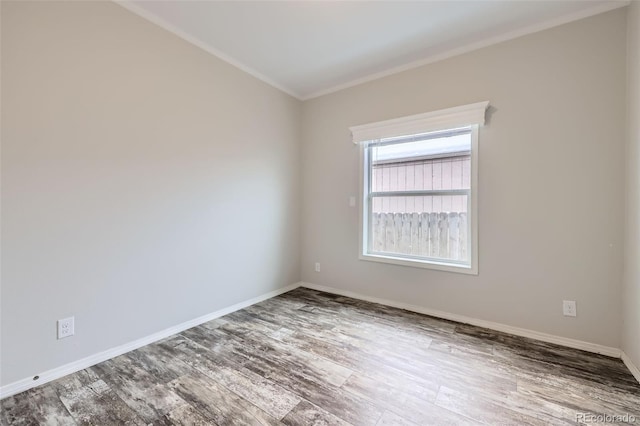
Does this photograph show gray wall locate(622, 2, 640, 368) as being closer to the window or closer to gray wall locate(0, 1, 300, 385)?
the window

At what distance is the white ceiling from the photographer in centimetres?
210

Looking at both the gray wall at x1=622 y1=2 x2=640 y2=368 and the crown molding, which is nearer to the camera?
the gray wall at x1=622 y1=2 x2=640 y2=368

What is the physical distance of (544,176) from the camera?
7.50ft

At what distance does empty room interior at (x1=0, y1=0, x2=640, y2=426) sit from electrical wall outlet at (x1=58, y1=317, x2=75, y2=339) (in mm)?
13

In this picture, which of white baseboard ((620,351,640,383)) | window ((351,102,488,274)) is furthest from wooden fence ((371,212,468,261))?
white baseboard ((620,351,640,383))

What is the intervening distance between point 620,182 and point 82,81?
397cm

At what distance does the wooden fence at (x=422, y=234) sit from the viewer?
9.09 feet

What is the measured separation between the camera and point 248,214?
3.11 meters

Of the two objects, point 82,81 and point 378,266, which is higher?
point 82,81

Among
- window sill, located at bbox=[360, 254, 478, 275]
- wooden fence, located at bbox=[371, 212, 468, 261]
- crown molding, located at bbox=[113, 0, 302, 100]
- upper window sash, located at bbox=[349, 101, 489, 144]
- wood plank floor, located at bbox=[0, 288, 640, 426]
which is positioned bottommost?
wood plank floor, located at bbox=[0, 288, 640, 426]

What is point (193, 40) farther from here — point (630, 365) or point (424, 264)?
point (630, 365)

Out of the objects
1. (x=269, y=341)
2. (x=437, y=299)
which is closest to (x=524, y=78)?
(x=437, y=299)

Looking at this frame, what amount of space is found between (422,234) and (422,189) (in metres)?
0.50

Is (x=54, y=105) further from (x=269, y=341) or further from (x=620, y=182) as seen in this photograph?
(x=620, y=182)
